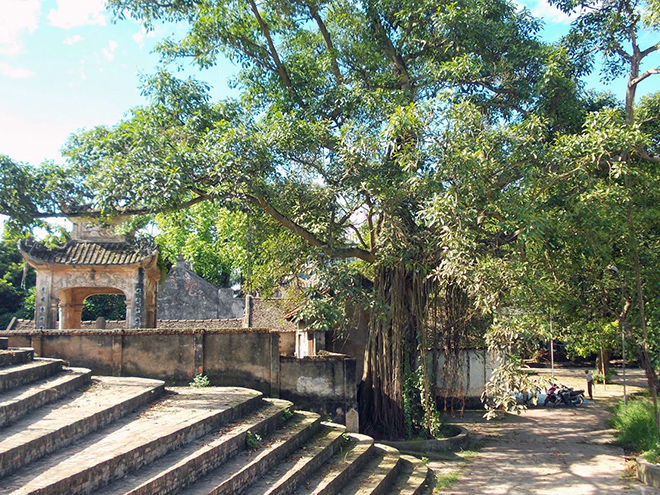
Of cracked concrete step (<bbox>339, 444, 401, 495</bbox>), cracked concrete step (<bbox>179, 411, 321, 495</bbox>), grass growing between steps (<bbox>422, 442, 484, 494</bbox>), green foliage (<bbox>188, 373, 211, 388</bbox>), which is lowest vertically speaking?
grass growing between steps (<bbox>422, 442, 484, 494</bbox>)

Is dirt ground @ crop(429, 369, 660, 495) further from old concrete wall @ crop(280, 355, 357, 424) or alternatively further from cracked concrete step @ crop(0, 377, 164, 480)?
cracked concrete step @ crop(0, 377, 164, 480)

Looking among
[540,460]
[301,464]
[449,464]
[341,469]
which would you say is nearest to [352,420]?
[449,464]

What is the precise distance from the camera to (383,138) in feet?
29.7

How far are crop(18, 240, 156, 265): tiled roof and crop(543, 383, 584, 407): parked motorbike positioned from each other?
11786 mm

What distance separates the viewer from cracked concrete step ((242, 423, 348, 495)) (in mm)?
6211

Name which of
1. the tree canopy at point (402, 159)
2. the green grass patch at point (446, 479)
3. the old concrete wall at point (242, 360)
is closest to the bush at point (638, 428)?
the tree canopy at point (402, 159)

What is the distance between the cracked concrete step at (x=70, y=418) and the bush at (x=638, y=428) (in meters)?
8.15

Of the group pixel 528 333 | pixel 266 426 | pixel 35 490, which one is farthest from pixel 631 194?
pixel 35 490

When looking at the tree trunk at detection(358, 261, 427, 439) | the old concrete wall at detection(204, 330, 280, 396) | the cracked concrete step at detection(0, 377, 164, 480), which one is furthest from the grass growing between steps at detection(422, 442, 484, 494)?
the cracked concrete step at detection(0, 377, 164, 480)

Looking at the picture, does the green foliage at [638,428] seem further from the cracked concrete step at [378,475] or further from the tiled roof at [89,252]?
the tiled roof at [89,252]

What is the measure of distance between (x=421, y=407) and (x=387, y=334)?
1.56 metres

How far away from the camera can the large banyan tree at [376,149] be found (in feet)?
27.3

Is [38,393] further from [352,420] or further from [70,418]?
[352,420]

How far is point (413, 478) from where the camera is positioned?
8156mm
